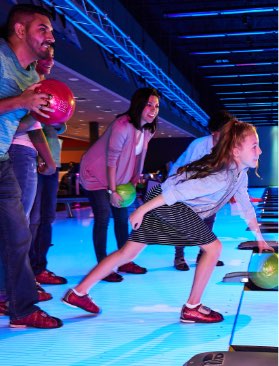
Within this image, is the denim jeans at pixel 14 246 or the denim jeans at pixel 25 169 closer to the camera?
the denim jeans at pixel 14 246

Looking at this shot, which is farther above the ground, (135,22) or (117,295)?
(135,22)

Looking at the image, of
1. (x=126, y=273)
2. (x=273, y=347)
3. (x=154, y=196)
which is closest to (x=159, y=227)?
(x=154, y=196)

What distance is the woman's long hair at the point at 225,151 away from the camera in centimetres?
242

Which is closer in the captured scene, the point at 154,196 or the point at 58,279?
the point at 154,196

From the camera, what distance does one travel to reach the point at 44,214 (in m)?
3.26

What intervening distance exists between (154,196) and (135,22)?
1050 cm

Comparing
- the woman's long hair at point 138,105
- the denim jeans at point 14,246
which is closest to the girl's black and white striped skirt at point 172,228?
the denim jeans at point 14,246

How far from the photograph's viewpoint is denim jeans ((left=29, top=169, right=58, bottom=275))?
3.16m

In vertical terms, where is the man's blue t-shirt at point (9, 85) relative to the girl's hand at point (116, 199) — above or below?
above

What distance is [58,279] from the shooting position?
10.9 feet

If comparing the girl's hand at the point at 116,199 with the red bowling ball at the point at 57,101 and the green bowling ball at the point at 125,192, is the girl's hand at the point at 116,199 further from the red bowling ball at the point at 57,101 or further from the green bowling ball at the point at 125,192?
the red bowling ball at the point at 57,101

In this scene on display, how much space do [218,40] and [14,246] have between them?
42.2 feet

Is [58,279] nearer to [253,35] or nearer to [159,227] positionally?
[159,227]

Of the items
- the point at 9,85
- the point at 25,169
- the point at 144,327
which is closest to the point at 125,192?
the point at 25,169
